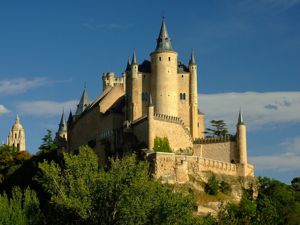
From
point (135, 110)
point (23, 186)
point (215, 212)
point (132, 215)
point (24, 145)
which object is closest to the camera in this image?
point (132, 215)

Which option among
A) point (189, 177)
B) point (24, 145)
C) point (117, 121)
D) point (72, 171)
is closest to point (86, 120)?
point (117, 121)

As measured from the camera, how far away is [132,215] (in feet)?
203

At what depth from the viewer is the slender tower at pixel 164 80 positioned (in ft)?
311

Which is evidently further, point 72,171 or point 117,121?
point 117,121

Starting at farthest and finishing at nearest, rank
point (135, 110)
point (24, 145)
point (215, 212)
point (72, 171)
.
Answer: point (24, 145)
point (135, 110)
point (215, 212)
point (72, 171)

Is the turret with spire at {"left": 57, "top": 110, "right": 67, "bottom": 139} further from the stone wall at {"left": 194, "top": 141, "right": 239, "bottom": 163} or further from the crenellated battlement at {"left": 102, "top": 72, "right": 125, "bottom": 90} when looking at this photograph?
the stone wall at {"left": 194, "top": 141, "right": 239, "bottom": 163}

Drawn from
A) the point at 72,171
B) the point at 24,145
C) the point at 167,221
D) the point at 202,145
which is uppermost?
the point at 24,145

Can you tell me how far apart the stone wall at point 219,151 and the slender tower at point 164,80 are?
6.09 m

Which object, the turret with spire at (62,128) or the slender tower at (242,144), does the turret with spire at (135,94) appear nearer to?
the slender tower at (242,144)

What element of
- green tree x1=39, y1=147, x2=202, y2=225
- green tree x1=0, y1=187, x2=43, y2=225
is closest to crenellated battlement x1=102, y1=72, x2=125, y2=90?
green tree x1=0, y1=187, x2=43, y2=225

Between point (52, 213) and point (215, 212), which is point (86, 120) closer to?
point (215, 212)

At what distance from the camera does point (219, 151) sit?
98250mm

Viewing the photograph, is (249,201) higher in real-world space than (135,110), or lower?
lower

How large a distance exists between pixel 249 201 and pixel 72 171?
102ft
